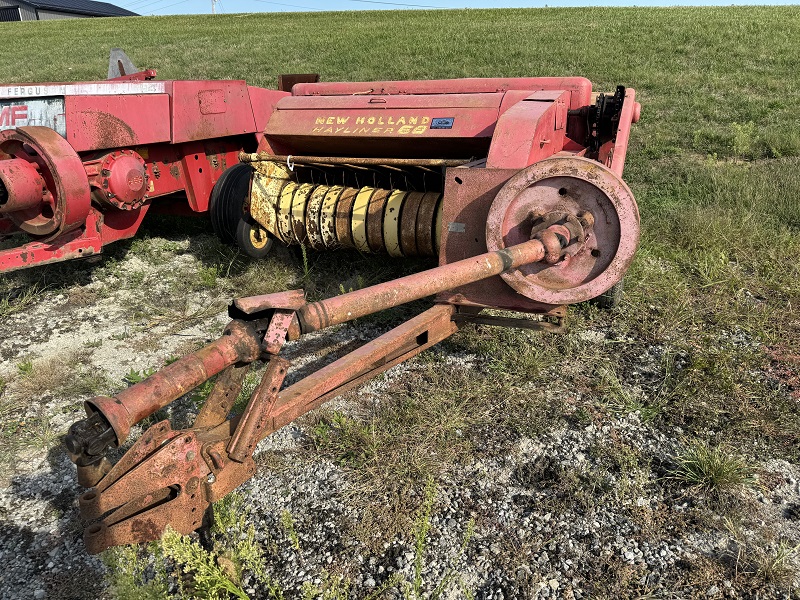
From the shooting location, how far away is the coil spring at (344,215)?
377cm

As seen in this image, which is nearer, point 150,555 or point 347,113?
point 150,555

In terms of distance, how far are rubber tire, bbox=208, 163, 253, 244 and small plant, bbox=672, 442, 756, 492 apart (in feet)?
10.4

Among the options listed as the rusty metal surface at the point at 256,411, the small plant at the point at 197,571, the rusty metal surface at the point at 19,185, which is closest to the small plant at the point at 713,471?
the rusty metal surface at the point at 256,411

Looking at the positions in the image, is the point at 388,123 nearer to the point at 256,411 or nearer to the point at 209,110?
the point at 209,110

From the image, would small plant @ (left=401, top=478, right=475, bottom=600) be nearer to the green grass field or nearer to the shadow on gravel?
the green grass field

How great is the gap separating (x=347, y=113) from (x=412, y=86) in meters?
0.66

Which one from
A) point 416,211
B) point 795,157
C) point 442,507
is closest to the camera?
point 442,507

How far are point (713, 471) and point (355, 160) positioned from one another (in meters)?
2.65

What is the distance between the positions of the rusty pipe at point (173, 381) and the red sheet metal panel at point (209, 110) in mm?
2915

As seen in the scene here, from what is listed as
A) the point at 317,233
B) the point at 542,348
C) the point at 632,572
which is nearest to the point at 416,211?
the point at 317,233

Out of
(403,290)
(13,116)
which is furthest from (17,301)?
(403,290)

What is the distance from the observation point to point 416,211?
3.76 meters

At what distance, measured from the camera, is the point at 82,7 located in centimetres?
3884

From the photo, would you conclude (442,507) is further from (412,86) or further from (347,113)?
(412,86)
